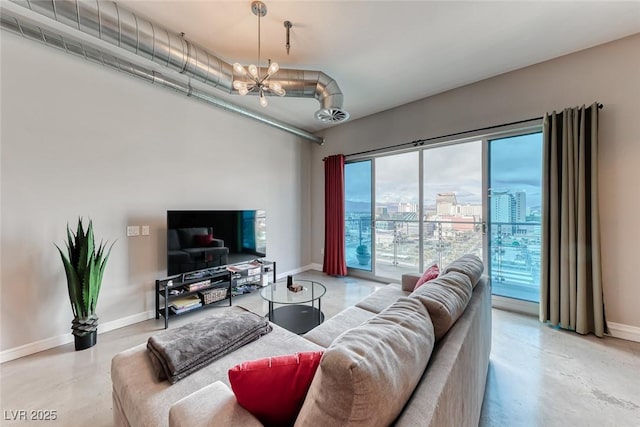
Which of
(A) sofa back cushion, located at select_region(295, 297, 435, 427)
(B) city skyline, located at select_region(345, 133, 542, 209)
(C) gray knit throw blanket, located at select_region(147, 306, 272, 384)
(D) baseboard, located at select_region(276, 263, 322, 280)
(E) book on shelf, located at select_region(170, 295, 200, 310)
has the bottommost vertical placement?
(D) baseboard, located at select_region(276, 263, 322, 280)

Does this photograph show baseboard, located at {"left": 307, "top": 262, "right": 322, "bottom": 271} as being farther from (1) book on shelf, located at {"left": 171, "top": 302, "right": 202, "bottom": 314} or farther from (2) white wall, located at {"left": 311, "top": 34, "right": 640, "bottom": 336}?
(2) white wall, located at {"left": 311, "top": 34, "right": 640, "bottom": 336}

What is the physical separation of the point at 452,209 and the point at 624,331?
1.93 metres

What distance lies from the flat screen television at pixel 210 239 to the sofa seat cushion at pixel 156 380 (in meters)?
1.53

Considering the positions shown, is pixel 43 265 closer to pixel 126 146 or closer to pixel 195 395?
pixel 126 146

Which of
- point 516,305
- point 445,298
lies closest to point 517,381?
point 445,298

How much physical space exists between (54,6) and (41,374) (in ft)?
8.66

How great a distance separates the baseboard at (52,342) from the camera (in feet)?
6.70

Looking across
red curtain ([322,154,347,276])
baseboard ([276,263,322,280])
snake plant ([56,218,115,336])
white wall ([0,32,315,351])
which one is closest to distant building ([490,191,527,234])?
red curtain ([322,154,347,276])

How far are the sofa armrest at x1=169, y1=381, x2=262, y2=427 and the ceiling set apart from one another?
2521 millimetres

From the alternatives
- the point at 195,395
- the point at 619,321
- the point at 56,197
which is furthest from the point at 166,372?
the point at 619,321

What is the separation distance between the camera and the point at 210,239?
9.99 feet

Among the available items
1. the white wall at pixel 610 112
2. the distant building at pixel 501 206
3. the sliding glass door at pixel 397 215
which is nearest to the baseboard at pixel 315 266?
the sliding glass door at pixel 397 215

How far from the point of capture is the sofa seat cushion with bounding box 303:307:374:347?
65.0 inches

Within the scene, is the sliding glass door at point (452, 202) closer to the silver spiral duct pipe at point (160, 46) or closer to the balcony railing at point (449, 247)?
the balcony railing at point (449, 247)
